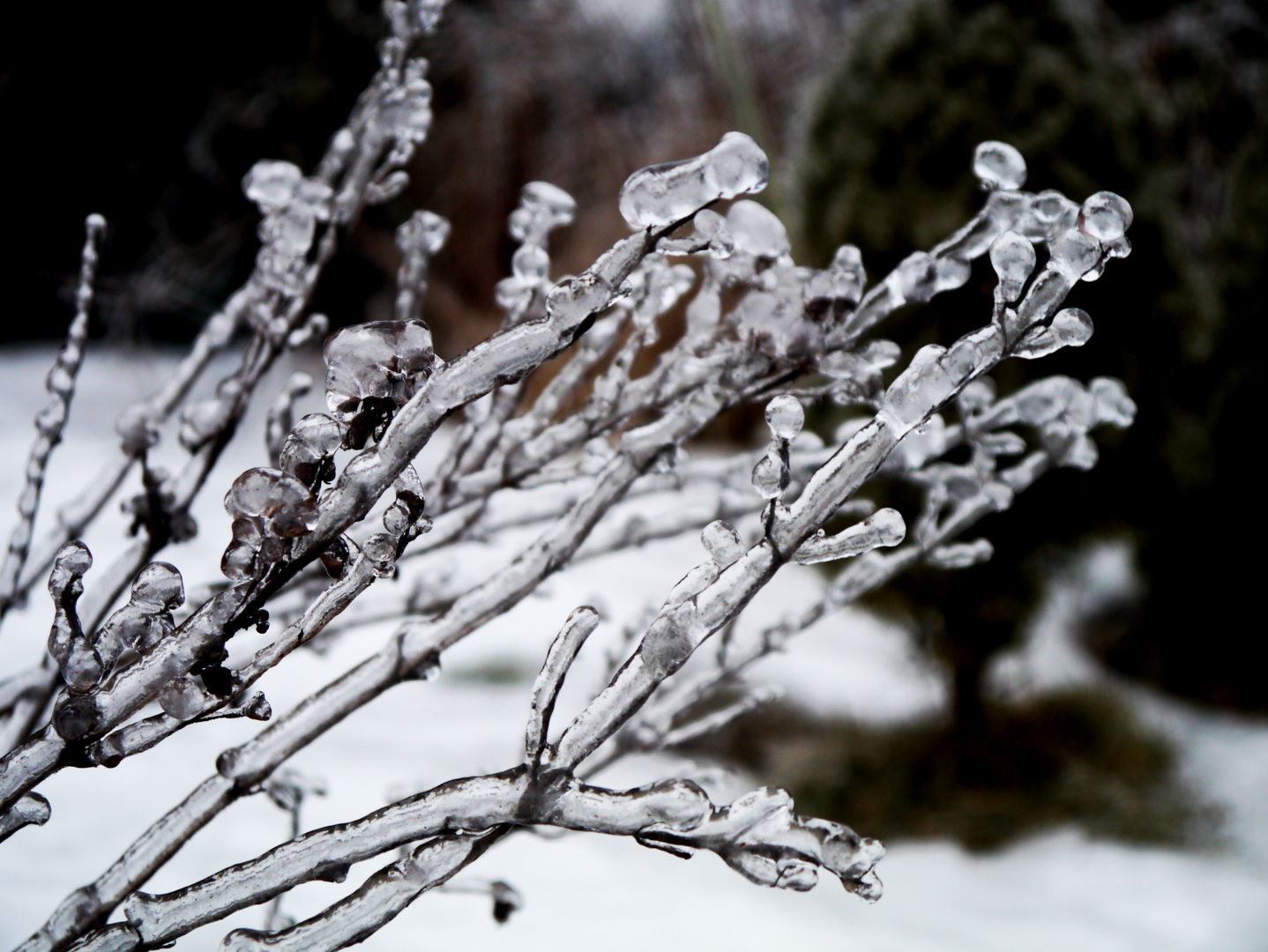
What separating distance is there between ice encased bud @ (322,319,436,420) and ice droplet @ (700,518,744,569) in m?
0.15

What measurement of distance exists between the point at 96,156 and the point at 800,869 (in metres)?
2.41

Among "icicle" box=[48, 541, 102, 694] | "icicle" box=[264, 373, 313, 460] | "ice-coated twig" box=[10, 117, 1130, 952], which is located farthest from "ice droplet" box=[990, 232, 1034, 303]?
"icicle" box=[264, 373, 313, 460]

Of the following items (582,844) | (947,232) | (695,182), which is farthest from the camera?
(947,232)

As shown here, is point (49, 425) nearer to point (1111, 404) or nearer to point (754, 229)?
point (754, 229)

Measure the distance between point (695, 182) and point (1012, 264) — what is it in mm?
156

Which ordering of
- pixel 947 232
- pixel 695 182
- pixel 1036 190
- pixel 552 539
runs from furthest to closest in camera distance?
1. pixel 947 232
2. pixel 1036 190
3. pixel 552 539
4. pixel 695 182

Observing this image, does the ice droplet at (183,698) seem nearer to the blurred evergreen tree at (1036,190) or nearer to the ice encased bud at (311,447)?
the ice encased bud at (311,447)

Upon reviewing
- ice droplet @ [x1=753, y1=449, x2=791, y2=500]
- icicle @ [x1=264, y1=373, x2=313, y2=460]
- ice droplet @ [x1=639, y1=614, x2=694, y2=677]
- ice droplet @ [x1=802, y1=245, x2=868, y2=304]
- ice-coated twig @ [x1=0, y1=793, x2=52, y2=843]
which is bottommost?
ice-coated twig @ [x1=0, y1=793, x2=52, y2=843]

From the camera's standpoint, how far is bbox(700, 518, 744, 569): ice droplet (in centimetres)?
40

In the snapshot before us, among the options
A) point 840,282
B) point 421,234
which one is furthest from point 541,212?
point 840,282

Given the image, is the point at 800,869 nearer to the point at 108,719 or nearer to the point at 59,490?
the point at 108,719

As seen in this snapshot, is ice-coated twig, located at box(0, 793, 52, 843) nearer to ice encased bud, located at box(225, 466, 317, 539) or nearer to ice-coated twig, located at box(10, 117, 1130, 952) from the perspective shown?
ice-coated twig, located at box(10, 117, 1130, 952)

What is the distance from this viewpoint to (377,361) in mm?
367

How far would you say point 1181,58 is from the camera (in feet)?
15.5
